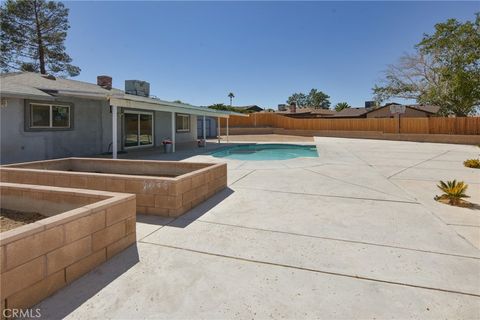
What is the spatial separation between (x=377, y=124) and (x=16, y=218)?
1081 inches

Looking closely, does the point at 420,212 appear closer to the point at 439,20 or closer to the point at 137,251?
the point at 137,251

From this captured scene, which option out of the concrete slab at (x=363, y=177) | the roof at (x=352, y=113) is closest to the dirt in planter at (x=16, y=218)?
the concrete slab at (x=363, y=177)

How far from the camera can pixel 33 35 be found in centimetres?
2327

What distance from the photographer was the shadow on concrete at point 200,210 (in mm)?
4252

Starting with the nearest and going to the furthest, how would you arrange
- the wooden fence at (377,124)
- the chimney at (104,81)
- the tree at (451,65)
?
the chimney at (104,81) → the tree at (451,65) → the wooden fence at (377,124)

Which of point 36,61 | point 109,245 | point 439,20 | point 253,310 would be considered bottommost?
point 253,310

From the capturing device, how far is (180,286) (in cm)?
258

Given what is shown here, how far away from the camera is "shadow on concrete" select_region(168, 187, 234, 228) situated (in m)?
4.25

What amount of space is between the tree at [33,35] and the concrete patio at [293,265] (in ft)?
88.8

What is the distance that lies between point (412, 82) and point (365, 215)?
118 ft

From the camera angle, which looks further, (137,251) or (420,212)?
(420,212)

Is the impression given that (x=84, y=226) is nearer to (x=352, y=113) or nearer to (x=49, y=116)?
(x=49, y=116)

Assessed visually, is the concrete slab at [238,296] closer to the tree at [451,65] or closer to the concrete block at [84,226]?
the concrete block at [84,226]

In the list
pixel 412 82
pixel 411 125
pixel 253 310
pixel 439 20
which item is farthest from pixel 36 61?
pixel 412 82
